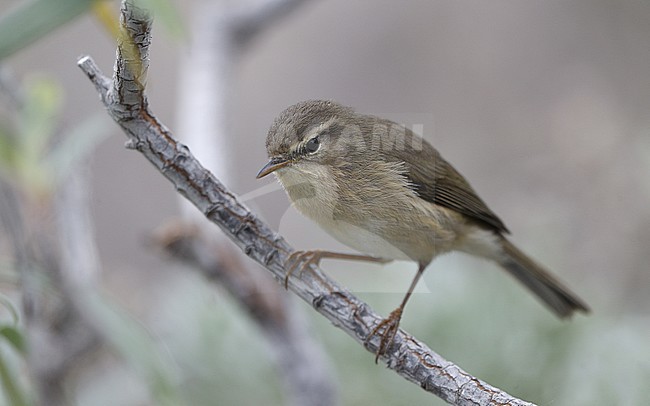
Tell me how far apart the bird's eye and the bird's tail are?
927mm

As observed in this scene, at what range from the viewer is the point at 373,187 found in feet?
6.60

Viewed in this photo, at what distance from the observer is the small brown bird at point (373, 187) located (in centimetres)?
167

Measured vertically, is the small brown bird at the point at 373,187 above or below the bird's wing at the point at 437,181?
below

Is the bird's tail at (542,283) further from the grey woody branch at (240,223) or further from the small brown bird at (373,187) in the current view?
the grey woody branch at (240,223)

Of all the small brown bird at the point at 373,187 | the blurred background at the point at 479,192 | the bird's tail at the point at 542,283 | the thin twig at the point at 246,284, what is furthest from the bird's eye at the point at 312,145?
the bird's tail at the point at 542,283

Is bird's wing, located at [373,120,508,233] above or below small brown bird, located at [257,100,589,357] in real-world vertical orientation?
above

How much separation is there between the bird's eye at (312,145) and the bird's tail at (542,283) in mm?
927

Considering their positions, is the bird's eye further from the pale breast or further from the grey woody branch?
the grey woody branch

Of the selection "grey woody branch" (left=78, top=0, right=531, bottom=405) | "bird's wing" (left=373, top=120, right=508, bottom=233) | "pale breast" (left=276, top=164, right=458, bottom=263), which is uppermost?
"bird's wing" (left=373, top=120, right=508, bottom=233)

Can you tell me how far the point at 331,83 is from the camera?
5.09 meters

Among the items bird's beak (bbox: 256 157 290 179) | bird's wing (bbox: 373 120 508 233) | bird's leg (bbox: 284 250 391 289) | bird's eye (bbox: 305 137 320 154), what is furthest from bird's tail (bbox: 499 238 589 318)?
bird's beak (bbox: 256 157 290 179)

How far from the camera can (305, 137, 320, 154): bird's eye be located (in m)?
1.75

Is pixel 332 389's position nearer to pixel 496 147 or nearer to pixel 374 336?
pixel 374 336

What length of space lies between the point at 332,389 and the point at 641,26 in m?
2.75
